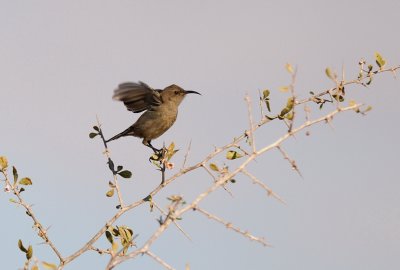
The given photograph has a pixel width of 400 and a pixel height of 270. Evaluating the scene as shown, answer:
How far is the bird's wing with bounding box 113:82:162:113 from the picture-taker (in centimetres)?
854

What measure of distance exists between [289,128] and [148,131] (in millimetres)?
4892

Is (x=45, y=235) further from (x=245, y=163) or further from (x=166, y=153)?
(x=245, y=163)

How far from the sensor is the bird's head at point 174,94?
32.0 feet

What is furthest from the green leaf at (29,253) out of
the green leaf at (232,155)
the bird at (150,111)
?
the bird at (150,111)

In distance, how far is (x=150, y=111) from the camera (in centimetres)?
945

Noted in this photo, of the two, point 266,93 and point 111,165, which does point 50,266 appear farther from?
point 266,93

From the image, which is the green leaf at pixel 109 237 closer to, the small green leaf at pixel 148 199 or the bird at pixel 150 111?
the small green leaf at pixel 148 199

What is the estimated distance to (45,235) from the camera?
610cm

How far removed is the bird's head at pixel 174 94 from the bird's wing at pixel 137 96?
14cm

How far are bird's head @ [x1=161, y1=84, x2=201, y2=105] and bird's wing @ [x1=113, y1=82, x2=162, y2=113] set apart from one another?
139mm

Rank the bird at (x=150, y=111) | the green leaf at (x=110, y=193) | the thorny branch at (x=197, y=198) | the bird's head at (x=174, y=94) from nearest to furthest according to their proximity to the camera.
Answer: the thorny branch at (x=197, y=198) < the green leaf at (x=110, y=193) < the bird at (x=150, y=111) < the bird's head at (x=174, y=94)

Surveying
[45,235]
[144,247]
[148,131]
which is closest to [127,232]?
[45,235]

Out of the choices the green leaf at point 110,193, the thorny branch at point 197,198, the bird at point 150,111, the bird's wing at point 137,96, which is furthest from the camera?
the bird at point 150,111

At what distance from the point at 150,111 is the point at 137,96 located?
46cm
